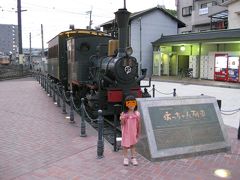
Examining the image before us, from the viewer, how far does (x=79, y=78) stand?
12906 mm

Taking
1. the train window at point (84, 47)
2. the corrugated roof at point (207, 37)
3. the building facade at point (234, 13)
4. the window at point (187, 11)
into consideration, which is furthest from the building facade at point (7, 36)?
the train window at point (84, 47)

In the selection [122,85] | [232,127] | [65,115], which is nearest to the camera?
[232,127]

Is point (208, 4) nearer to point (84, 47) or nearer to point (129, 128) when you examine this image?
point (84, 47)

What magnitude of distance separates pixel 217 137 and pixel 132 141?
2.16 metres

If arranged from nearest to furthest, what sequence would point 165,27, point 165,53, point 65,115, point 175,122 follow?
point 175,122 < point 65,115 < point 165,53 < point 165,27

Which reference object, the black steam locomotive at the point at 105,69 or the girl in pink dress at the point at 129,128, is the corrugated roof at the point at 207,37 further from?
the girl in pink dress at the point at 129,128

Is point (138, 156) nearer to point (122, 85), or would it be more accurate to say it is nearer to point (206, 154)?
point (206, 154)

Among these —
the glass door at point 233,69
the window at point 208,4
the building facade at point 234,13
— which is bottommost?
the glass door at point 233,69

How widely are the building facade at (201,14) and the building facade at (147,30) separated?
5248 mm

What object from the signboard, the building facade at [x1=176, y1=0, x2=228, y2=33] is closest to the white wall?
the building facade at [x1=176, y1=0, x2=228, y2=33]

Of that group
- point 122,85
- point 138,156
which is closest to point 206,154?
point 138,156

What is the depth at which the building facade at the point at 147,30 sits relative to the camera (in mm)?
34969

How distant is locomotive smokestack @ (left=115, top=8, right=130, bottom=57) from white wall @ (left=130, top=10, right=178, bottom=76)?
80.5 ft

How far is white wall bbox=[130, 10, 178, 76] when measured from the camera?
35.1m
